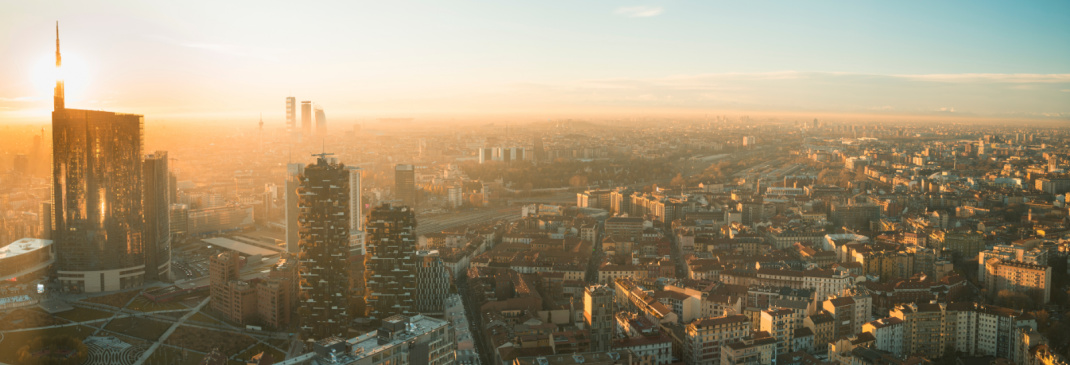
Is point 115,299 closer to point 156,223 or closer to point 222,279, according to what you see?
point 156,223

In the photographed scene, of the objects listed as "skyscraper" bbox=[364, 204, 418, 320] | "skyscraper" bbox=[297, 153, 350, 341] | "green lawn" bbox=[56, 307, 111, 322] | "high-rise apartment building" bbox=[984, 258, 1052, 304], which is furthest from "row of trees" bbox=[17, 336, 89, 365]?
"high-rise apartment building" bbox=[984, 258, 1052, 304]

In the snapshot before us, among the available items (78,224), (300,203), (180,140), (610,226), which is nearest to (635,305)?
(300,203)

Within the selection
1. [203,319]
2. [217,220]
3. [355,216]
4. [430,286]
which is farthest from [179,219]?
[430,286]

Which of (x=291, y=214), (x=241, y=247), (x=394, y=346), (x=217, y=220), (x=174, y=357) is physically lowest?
(x=174, y=357)

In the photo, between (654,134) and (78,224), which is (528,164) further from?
(78,224)

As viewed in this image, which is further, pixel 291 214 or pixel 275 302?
pixel 291 214

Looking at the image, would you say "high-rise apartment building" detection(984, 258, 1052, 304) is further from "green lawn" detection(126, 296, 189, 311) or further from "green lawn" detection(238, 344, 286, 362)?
"green lawn" detection(126, 296, 189, 311)
